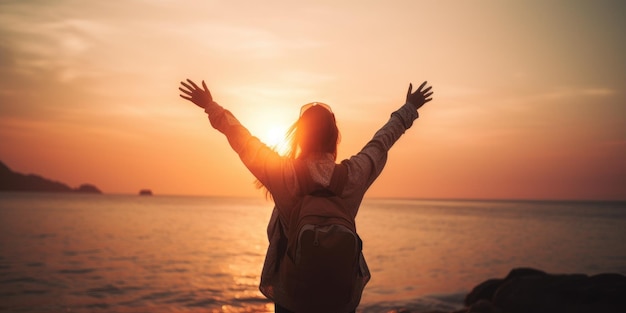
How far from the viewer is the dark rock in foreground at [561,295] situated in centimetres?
1060

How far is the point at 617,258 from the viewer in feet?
110

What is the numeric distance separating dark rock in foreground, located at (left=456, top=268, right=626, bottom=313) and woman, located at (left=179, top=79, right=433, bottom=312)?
30.0 feet

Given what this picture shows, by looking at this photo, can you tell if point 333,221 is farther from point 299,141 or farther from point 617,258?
point 617,258

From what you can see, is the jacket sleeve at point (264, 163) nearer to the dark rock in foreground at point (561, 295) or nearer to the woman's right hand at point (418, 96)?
the woman's right hand at point (418, 96)

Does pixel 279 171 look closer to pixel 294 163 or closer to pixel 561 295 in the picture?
pixel 294 163

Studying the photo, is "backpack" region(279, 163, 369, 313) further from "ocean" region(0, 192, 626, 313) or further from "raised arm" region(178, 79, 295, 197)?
"ocean" region(0, 192, 626, 313)

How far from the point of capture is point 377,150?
3.58 metres

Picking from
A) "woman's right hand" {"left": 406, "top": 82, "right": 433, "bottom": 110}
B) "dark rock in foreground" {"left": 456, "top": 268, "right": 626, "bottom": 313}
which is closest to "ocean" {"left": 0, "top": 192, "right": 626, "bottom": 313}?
"dark rock in foreground" {"left": 456, "top": 268, "right": 626, "bottom": 313}

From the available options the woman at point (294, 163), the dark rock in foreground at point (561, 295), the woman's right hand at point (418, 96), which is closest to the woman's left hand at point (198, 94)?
the woman at point (294, 163)

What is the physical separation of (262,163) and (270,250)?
601 mm

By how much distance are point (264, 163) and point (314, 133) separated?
412 millimetres

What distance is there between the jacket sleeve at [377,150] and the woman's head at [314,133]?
0.63 feet

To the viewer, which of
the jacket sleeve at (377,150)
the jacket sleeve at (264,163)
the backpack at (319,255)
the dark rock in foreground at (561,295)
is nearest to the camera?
the backpack at (319,255)

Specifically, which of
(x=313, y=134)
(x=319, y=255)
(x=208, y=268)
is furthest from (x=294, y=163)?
(x=208, y=268)
